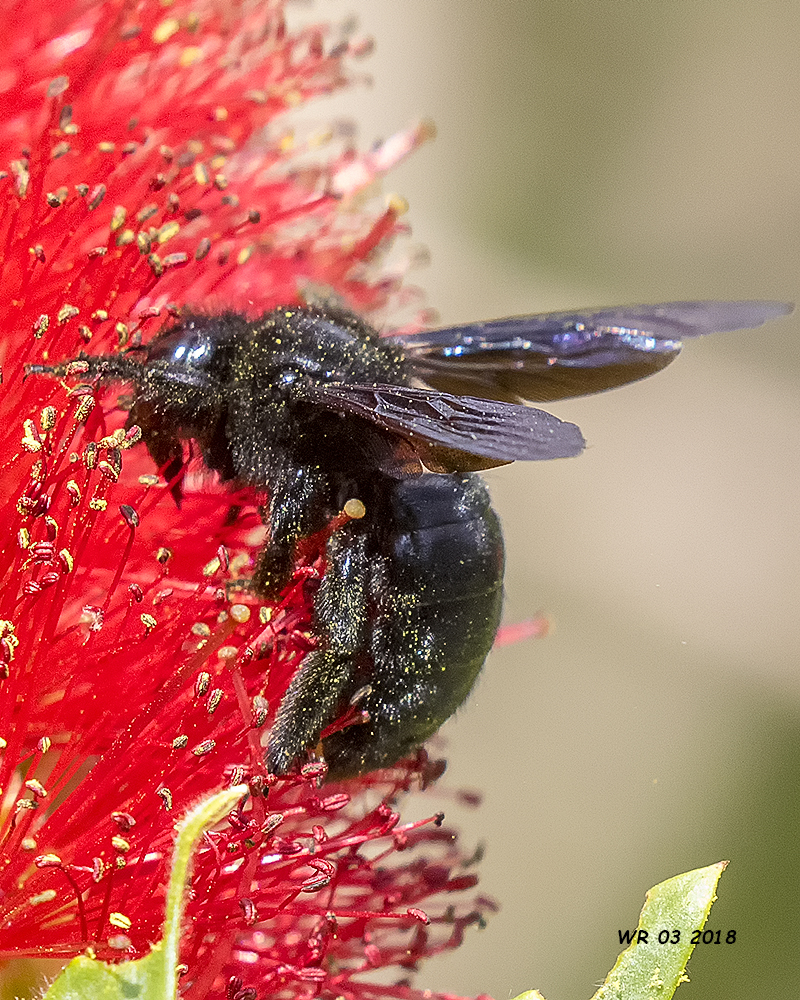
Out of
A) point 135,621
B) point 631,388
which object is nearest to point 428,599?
point 135,621

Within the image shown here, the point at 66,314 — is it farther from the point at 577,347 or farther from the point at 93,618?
the point at 577,347

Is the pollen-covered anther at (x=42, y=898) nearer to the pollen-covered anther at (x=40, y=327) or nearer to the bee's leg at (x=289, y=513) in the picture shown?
the bee's leg at (x=289, y=513)

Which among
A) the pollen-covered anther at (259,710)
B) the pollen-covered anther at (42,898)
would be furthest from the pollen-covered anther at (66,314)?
the pollen-covered anther at (42,898)

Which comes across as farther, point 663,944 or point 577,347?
point 577,347

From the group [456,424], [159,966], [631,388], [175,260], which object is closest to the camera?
[159,966]

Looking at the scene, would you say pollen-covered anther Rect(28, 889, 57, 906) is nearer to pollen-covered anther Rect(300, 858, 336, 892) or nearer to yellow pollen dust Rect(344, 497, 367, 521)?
pollen-covered anther Rect(300, 858, 336, 892)

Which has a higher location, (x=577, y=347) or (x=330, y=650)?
(x=577, y=347)

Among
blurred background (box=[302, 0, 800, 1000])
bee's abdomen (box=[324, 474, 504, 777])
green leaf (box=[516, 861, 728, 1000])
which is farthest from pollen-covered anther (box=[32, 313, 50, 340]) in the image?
blurred background (box=[302, 0, 800, 1000])
